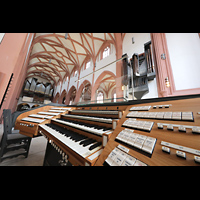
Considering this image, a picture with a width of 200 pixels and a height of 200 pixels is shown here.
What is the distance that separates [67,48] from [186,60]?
9.18m

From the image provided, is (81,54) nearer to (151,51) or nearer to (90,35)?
(90,35)

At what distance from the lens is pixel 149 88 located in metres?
3.12

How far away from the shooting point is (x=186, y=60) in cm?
256

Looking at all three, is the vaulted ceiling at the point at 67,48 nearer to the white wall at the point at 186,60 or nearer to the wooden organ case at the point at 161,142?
the white wall at the point at 186,60

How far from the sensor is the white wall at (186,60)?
2379mm

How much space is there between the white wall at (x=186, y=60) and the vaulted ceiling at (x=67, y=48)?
382cm

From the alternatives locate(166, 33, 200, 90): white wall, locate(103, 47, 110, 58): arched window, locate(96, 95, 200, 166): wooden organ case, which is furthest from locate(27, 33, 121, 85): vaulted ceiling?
locate(96, 95, 200, 166): wooden organ case

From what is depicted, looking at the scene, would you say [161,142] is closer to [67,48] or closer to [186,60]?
[186,60]

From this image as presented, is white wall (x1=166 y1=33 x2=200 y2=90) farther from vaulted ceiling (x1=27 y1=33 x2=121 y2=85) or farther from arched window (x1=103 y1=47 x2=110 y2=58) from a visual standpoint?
arched window (x1=103 y1=47 x2=110 y2=58)

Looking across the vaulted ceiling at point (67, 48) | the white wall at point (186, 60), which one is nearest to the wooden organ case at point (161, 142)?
the white wall at point (186, 60)

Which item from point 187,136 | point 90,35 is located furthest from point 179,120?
point 90,35

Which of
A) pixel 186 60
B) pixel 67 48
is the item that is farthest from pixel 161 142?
pixel 67 48
